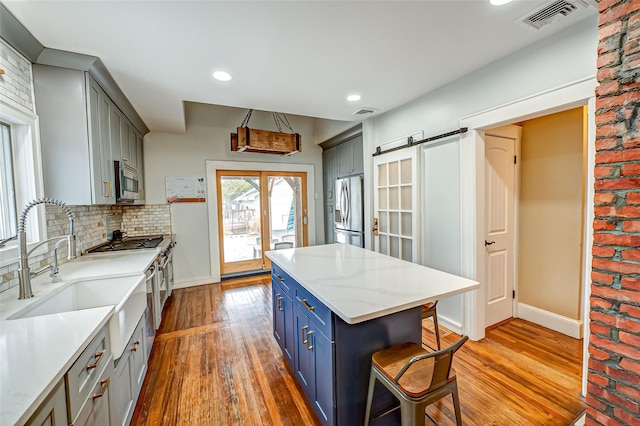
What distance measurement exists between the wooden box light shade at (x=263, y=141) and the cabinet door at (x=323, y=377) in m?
2.47

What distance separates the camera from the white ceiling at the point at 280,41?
1.53m

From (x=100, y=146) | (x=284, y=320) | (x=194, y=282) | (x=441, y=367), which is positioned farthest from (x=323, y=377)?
(x=194, y=282)

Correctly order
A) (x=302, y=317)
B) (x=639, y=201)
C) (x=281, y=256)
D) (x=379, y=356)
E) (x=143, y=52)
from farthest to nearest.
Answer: (x=281, y=256), (x=143, y=52), (x=302, y=317), (x=379, y=356), (x=639, y=201)

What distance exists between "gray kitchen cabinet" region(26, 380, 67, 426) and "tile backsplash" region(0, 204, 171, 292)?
1.12m

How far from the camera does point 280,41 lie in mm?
1839

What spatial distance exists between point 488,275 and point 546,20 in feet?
7.04

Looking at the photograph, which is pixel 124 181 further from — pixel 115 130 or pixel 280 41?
pixel 280 41

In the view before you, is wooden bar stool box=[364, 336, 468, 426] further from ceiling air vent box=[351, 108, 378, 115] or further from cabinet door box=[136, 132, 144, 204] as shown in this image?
cabinet door box=[136, 132, 144, 204]

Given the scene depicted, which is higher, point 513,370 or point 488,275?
point 488,275

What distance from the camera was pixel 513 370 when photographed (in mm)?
2100

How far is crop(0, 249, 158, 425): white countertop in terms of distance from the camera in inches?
28.7

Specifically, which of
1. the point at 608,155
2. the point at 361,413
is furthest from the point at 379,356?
the point at 608,155

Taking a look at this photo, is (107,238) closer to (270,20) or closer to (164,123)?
(164,123)

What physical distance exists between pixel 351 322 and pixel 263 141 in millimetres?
2705
